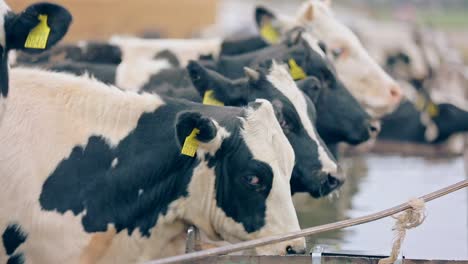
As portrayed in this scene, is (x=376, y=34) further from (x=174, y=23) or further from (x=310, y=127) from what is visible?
(x=310, y=127)

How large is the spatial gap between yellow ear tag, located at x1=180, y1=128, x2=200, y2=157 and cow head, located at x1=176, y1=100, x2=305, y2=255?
6cm

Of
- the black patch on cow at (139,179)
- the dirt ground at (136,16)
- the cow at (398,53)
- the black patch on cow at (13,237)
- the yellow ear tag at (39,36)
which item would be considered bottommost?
the dirt ground at (136,16)

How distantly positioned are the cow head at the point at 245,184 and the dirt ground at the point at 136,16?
16.9m

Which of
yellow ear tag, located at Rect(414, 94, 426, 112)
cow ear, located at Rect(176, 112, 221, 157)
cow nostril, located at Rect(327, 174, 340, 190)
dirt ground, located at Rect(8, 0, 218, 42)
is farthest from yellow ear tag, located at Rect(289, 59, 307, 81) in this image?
dirt ground, located at Rect(8, 0, 218, 42)

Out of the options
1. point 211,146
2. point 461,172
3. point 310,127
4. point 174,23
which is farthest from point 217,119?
point 174,23

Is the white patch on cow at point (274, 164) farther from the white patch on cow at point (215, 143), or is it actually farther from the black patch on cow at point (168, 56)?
the black patch on cow at point (168, 56)

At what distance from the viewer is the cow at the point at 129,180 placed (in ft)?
19.1

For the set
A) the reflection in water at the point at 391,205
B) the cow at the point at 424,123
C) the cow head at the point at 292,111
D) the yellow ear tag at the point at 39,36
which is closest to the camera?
the yellow ear tag at the point at 39,36

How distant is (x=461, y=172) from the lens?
1340 cm

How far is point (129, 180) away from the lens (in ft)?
19.4

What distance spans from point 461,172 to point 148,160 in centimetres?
795

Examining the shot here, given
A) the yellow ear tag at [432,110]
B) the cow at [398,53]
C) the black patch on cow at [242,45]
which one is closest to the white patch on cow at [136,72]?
the black patch on cow at [242,45]

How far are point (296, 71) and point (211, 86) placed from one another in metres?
1.59

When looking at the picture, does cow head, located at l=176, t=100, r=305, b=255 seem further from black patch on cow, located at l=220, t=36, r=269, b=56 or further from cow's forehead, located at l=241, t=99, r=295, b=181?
black patch on cow, located at l=220, t=36, r=269, b=56
